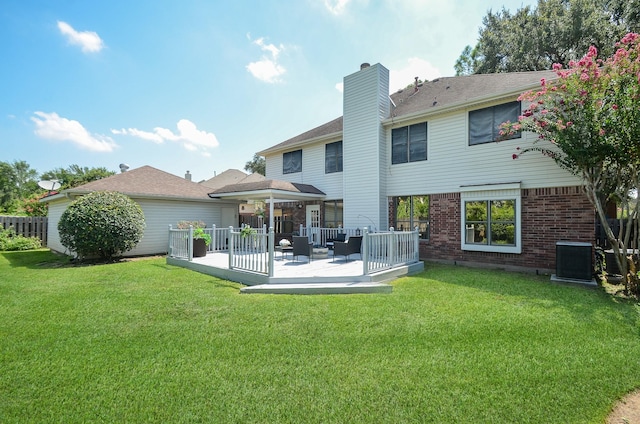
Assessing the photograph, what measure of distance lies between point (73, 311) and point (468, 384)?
20.5 feet

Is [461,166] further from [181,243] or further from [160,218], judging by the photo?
[160,218]

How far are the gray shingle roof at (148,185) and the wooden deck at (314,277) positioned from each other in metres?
5.76

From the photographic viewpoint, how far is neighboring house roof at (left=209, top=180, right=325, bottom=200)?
37.3ft

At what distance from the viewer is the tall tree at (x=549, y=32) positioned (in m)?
15.6

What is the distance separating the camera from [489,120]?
9.32 metres

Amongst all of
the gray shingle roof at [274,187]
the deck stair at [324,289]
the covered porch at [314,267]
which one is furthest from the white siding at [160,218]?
the deck stair at [324,289]

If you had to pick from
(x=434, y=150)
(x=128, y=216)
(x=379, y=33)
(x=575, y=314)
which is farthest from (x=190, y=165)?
(x=575, y=314)

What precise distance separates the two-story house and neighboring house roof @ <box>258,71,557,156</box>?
0.05 meters

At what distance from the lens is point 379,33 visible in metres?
12.0

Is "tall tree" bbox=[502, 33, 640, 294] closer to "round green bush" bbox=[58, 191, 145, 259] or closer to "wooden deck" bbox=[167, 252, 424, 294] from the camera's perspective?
"wooden deck" bbox=[167, 252, 424, 294]

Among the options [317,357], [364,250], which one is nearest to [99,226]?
[364,250]

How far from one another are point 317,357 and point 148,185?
13.2 m

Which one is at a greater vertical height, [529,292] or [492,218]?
[492,218]

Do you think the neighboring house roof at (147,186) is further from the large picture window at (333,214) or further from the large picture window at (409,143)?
the large picture window at (409,143)
